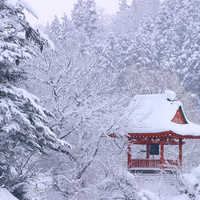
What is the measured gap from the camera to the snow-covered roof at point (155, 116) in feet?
60.8

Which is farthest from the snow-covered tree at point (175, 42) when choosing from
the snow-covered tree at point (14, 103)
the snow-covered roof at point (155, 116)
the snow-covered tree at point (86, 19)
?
the snow-covered tree at point (14, 103)

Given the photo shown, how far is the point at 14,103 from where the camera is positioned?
41.6 feet

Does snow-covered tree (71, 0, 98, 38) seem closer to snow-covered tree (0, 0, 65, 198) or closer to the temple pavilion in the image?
the temple pavilion

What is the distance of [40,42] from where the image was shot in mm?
12797

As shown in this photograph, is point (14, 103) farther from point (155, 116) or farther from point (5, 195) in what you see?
point (155, 116)

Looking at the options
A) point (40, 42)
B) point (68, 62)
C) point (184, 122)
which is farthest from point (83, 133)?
point (40, 42)

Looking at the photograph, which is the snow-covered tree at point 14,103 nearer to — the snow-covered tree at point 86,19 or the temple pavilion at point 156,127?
the temple pavilion at point 156,127

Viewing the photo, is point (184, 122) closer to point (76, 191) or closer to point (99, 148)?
point (99, 148)

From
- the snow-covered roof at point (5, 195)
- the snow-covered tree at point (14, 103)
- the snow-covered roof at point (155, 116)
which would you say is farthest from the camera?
the snow-covered roof at point (155, 116)

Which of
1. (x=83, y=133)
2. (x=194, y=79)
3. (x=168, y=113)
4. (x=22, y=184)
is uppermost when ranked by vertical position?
(x=194, y=79)

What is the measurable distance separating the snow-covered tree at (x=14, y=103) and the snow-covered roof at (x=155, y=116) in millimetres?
6216

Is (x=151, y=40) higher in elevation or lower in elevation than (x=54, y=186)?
higher

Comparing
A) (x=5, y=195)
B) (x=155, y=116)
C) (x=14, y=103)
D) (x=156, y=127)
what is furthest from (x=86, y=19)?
(x=5, y=195)

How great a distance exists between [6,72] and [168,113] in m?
9.23
